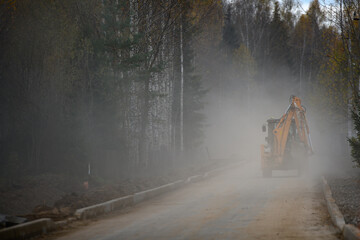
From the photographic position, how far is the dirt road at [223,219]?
8.87 m

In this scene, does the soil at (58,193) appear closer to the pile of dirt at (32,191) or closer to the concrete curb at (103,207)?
the pile of dirt at (32,191)

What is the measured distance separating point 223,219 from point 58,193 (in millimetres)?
14011

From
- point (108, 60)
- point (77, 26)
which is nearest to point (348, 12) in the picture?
point (108, 60)

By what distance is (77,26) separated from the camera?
30547 millimetres

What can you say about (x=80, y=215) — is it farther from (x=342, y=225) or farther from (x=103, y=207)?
(x=342, y=225)

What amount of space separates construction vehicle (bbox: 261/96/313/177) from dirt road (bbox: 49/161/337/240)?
22.5 ft

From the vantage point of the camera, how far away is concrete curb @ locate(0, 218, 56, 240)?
29.1ft

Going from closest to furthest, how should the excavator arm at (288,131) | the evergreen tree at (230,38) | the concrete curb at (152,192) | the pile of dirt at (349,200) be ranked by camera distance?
1. the pile of dirt at (349,200)
2. the concrete curb at (152,192)
3. the excavator arm at (288,131)
4. the evergreen tree at (230,38)

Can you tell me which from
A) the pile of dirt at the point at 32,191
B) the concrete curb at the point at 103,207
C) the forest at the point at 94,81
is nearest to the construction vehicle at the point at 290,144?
the forest at the point at 94,81

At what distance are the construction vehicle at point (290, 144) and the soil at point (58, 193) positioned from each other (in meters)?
4.63

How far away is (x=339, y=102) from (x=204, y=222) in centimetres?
2700

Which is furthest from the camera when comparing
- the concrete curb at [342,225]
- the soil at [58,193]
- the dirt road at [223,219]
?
the soil at [58,193]

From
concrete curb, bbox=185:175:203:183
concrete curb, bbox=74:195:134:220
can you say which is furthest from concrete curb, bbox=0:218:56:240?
concrete curb, bbox=185:175:203:183

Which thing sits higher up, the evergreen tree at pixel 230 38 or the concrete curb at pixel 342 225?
the evergreen tree at pixel 230 38
